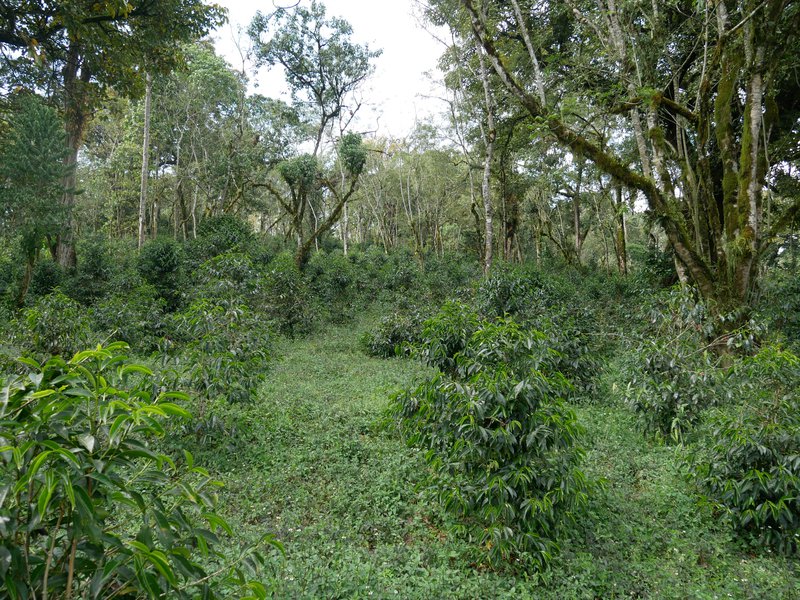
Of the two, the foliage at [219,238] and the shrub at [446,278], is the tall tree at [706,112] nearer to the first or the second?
the shrub at [446,278]

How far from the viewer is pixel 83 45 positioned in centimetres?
1051

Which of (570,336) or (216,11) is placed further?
(216,11)

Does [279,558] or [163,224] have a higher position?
[163,224]

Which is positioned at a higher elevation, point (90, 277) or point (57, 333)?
point (90, 277)

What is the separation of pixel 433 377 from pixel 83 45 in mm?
11953

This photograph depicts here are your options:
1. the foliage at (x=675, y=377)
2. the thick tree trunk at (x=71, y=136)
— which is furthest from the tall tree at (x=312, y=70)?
the foliage at (x=675, y=377)

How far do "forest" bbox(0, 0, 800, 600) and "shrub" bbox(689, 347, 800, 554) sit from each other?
0.03m

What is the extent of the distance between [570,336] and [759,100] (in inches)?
179

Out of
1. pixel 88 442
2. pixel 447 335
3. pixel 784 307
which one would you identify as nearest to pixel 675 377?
pixel 447 335

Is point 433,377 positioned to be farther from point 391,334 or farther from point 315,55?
point 315,55

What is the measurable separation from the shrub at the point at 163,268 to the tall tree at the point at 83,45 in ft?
9.20

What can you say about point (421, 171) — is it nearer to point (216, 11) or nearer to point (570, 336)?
point (216, 11)

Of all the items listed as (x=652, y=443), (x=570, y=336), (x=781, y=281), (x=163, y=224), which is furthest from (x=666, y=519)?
(x=163, y=224)

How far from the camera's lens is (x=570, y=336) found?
24.7 ft
